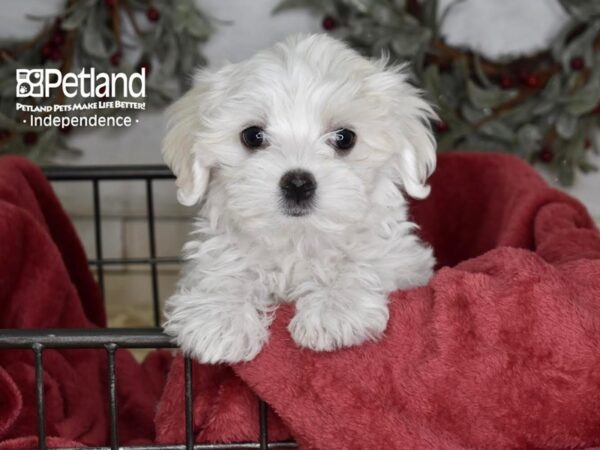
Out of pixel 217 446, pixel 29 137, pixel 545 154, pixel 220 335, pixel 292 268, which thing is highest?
pixel 29 137

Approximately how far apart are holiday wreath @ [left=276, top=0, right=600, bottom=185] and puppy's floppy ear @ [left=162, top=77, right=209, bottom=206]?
1.41 m

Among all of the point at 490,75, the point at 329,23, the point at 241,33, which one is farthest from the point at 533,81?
the point at 241,33

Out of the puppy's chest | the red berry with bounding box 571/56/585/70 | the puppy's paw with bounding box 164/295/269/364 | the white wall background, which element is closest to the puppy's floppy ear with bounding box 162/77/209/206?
the puppy's chest

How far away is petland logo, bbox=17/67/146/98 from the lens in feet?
9.53

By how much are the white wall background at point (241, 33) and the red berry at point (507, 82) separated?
12 centimetres

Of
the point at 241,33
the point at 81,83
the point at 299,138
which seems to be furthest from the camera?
the point at 241,33

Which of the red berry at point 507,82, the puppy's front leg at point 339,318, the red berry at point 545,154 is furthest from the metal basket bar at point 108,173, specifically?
the red berry at point 545,154

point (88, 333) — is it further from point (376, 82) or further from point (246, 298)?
point (376, 82)

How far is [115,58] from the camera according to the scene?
3033 millimetres

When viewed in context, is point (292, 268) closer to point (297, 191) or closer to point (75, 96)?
point (297, 191)

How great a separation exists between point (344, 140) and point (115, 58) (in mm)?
1724

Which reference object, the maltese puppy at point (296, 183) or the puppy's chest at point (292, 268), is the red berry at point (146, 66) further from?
the puppy's chest at point (292, 268)

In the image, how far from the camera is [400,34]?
2.92 meters

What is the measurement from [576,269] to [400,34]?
175 cm
